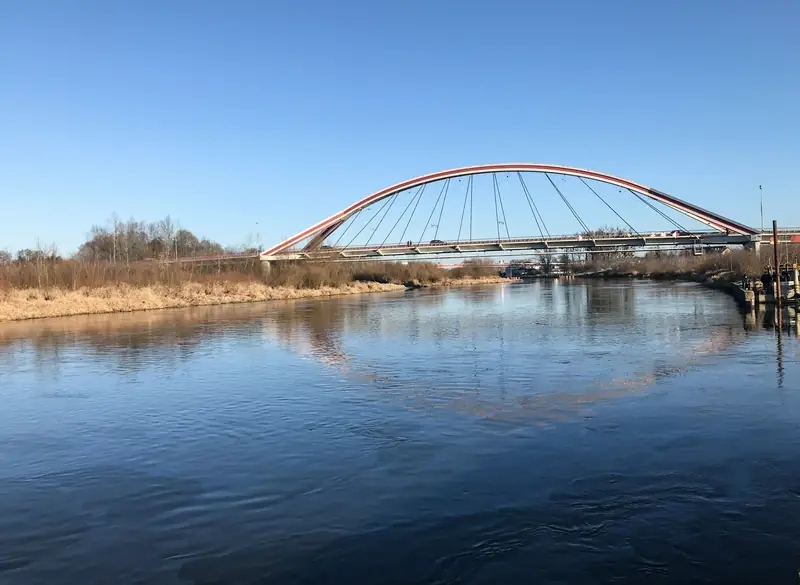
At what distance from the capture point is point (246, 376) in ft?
45.2

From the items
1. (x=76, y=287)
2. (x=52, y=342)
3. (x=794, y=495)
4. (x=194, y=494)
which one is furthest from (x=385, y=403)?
(x=76, y=287)

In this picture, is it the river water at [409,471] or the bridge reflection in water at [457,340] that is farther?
the bridge reflection in water at [457,340]

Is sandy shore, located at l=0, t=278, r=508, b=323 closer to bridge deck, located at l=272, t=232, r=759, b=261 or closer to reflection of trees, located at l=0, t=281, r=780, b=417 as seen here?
reflection of trees, located at l=0, t=281, r=780, b=417

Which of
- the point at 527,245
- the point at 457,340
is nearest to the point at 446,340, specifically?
the point at 457,340

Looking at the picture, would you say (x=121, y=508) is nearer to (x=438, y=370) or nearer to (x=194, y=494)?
(x=194, y=494)

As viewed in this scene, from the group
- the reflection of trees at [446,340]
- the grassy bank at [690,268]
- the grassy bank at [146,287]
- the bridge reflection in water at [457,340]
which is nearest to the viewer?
the reflection of trees at [446,340]

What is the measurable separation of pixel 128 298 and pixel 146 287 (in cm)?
525

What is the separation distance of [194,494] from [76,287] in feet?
135

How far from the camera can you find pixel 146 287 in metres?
45.9

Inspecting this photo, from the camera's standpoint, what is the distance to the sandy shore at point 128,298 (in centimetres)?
3534

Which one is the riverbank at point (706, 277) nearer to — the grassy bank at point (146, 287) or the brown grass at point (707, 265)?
the brown grass at point (707, 265)

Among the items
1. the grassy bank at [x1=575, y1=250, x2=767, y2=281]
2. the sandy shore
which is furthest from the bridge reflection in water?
the grassy bank at [x1=575, y1=250, x2=767, y2=281]

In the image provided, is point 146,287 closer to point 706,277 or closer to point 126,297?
point 126,297

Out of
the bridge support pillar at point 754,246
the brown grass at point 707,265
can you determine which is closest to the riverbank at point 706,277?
the brown grass at point 707,265
